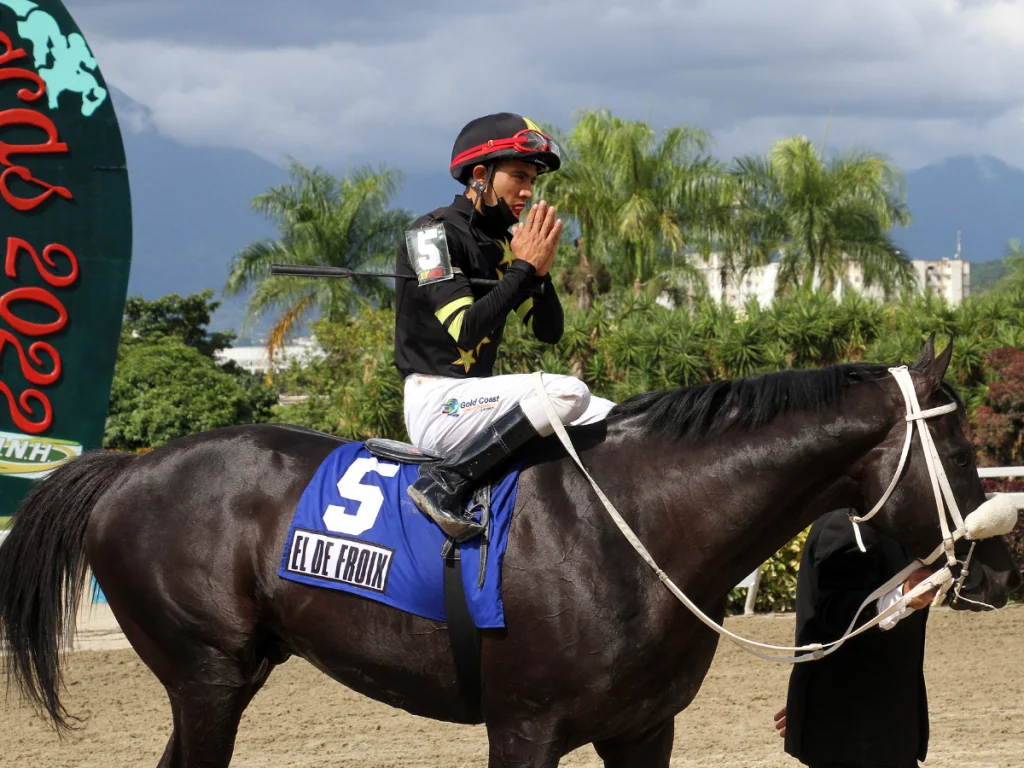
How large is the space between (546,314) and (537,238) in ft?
1.57

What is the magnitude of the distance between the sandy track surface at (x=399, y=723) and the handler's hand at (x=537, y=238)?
3.01 metres

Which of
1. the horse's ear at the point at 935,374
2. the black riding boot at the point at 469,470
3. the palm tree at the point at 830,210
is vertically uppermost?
the palm tree at the point at 830,210

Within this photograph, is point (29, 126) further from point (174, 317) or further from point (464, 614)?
point (174, 317)

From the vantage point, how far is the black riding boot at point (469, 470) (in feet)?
10.5

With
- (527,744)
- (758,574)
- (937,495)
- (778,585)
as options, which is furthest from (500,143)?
(778,585)

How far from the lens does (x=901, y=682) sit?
12.6 ft

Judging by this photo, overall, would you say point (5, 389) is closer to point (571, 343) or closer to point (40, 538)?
point (40, 538)

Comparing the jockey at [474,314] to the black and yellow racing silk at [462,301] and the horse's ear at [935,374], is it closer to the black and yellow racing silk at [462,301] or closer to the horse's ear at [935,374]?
the black and yellow racing silk at [462,301]

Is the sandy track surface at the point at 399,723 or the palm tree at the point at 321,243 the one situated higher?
the palm tree at the point at 321,243

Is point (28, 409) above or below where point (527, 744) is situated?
above

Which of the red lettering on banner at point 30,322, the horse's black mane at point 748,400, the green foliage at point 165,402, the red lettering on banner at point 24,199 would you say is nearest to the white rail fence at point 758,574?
the horse's black mane at point 748,400

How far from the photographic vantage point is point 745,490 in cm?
320

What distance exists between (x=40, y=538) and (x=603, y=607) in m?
2.07

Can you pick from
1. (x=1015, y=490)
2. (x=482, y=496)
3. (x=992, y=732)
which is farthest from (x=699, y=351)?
(x=482, y=496)
